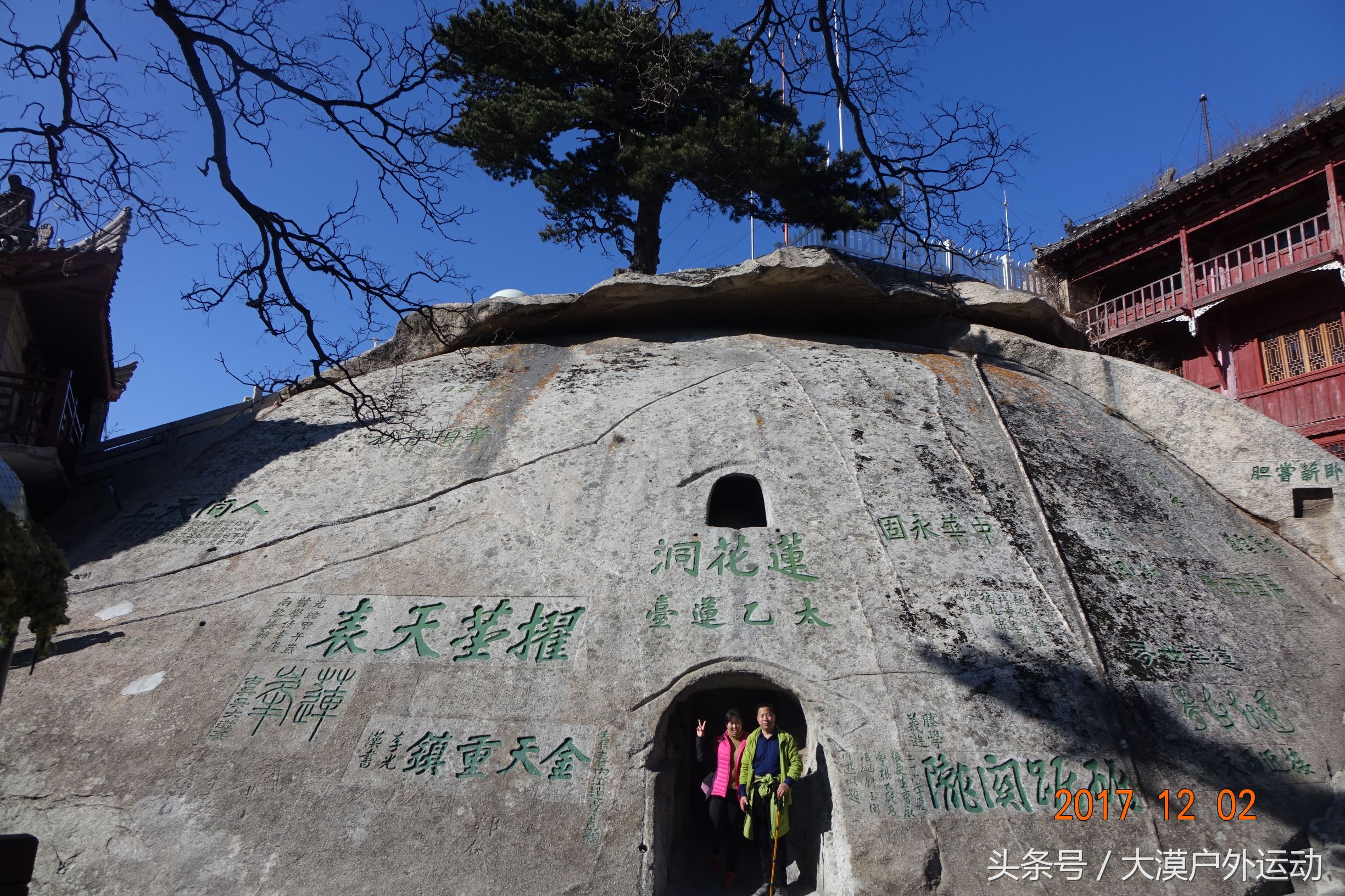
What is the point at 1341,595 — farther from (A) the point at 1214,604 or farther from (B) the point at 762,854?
(B) the point at 762,854

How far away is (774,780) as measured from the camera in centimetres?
616

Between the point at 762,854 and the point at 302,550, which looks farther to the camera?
the point at 302,550

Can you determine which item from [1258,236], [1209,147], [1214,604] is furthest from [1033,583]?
[1209,147]

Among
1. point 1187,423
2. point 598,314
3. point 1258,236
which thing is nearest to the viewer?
point 1187,423

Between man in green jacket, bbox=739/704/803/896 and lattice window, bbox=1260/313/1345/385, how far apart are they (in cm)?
1267

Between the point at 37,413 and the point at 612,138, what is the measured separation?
8510mm

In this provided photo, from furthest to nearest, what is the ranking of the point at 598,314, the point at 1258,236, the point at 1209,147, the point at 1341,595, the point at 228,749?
the point at 1209,147 → the point at 1258,236 → the point at 598,314 → the point at 1341,595 → the point at 228,749

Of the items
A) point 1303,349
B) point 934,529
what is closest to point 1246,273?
point 1303,349

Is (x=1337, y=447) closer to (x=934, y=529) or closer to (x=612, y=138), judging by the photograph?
(x=934, y=529)

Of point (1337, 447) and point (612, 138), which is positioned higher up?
point (612, 138)

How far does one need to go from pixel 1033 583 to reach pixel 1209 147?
15.2 metres

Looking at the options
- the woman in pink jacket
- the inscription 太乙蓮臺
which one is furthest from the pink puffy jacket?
the inscription 太乙蓮臺

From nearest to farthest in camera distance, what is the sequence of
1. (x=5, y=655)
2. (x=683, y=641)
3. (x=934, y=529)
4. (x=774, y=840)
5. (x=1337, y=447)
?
1. (x=5, y=655)
2. (x=774, y=840)
3. (x=683, y=641)
4. (x=934, y=529)
5. (x=1337, y=447)

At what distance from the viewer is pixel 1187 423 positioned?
995cm
